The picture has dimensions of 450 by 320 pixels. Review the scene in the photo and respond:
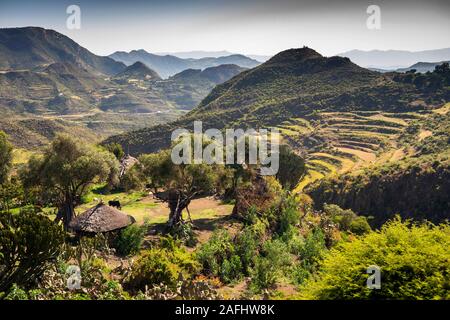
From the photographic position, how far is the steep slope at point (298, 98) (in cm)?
11500

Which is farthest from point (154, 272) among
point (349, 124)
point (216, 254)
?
point (349, 124)

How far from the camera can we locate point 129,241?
66.4 ft

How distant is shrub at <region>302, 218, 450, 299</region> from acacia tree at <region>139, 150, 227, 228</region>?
12741 mm

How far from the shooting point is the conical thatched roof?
2022 centimetres

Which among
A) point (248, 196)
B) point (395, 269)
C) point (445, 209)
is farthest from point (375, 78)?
point (395, 269)

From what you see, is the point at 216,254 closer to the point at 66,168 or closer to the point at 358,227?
the point at 66,168

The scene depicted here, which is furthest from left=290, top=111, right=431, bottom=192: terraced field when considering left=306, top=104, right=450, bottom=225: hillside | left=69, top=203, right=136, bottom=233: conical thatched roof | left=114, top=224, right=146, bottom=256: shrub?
left=114, top=224, right=146, bottom=256: shrub

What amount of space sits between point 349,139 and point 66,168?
81214mm

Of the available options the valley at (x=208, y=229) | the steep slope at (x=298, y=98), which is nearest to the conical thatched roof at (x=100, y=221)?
the valley at (x=208, y=229)

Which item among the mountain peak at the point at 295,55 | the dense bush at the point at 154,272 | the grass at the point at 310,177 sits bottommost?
the grass at the point at 310,177

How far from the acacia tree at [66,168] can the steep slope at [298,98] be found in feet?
248

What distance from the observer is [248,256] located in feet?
65.6

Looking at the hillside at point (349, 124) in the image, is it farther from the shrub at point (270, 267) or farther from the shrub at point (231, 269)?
the shrub at point (231, 269)

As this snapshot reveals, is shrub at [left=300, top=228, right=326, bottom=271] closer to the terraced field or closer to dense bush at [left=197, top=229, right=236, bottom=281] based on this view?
dense bush at [left=197, top=229, right=236, bottom=281]
